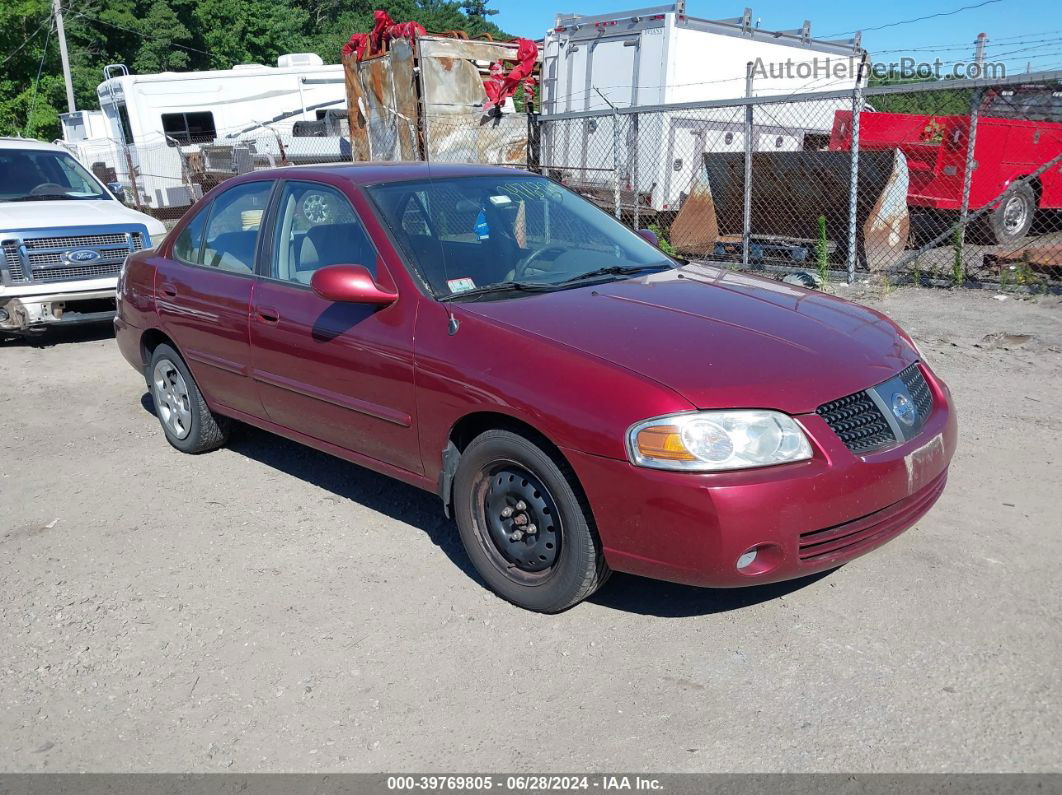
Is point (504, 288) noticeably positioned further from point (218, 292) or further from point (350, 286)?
point (218, 292)

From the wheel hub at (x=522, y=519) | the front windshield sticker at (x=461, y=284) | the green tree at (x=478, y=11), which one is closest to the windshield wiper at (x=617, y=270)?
the front windshield sticker at (x=461, y=284)

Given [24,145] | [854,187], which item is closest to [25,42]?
[24,145]

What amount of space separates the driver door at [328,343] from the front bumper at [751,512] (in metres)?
1.04

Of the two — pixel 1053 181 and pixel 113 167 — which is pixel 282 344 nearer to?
pixel 1053 181

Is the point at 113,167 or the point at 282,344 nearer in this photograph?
the point at 282,344

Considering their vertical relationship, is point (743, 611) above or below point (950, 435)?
below

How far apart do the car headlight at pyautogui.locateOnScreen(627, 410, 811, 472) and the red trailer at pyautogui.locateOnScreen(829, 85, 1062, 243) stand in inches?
339

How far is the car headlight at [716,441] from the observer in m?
3.00

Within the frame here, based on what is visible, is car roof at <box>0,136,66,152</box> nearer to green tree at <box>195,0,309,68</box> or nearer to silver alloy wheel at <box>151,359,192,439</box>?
silver alloy wheel at <box>151,359,192,439</box>

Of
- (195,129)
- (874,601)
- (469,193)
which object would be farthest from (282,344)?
(195,129)

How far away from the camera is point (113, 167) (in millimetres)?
22781

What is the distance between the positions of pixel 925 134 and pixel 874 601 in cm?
903

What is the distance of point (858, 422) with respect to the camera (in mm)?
3211

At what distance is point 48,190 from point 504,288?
24.9 ft
